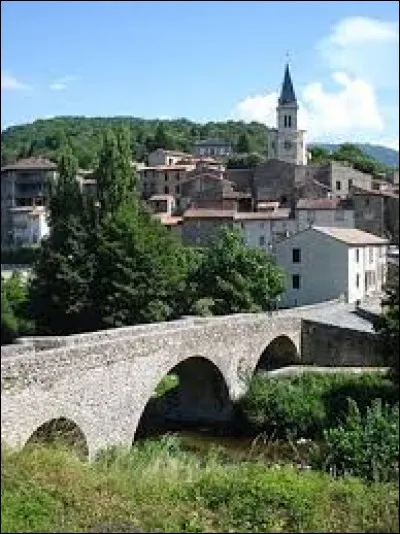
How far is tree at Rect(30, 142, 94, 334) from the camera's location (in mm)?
33188

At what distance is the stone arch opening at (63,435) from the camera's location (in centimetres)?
1656

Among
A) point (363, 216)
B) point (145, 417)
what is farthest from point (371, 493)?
point (363, 216)

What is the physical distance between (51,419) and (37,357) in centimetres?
144

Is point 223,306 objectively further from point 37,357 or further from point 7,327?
point 7,327

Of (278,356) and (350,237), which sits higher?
(350,237)

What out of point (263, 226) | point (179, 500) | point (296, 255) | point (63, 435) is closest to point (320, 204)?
point (263, 226)

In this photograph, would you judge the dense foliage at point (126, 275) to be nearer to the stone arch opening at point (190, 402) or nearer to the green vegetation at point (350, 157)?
the stone arch opening at point (190, 402)

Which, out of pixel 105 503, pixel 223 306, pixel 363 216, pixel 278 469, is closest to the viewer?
pixel 105 503

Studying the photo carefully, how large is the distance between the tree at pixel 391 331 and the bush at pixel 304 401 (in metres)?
1.38

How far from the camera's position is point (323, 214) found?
58.3m

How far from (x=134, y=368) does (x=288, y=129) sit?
63.6 m

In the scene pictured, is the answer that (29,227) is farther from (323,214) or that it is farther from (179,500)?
(179,500)

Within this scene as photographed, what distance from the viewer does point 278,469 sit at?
15234 millimetres

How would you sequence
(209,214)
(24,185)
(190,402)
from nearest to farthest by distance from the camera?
(190,402)
(209,214)
(24,185)
